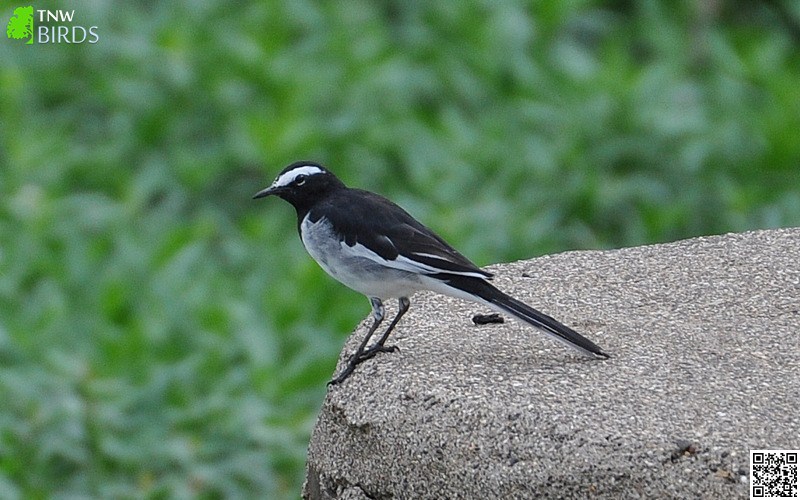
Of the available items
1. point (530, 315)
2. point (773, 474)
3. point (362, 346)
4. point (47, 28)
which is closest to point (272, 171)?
point (47, 28)

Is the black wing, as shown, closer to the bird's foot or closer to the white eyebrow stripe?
the white eyebrow stripe

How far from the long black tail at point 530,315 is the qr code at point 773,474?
698 mm

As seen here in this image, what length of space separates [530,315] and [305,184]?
0.92 m

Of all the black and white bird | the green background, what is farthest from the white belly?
the green background

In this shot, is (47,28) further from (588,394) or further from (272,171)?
(588,394)

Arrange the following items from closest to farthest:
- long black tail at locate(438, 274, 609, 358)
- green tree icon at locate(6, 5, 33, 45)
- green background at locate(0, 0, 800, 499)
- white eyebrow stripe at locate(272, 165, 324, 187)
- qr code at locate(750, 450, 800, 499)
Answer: qr code at locate(750, 450, 800, 499)
long black tail at locate(438, 274, 609, 358)
white eyebrow stripe at locate(272, 165, 324, 187)
green background at locate(0, 0, 800, 499)
green tree icon at locate(6, 5, 33, 45)

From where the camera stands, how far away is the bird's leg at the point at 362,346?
4031mm

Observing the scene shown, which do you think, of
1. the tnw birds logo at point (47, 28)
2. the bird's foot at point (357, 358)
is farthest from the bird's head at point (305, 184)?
the tnw birds logo at point (47, 28)

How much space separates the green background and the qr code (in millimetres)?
2897

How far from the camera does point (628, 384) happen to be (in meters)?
3.75

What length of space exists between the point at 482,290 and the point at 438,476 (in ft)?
2.04

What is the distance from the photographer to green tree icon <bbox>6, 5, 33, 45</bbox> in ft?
26.7

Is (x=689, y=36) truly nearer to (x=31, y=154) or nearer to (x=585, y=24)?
(x=585, y=24)

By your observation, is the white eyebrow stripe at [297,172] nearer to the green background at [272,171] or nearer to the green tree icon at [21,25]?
the green background at [272,171]
